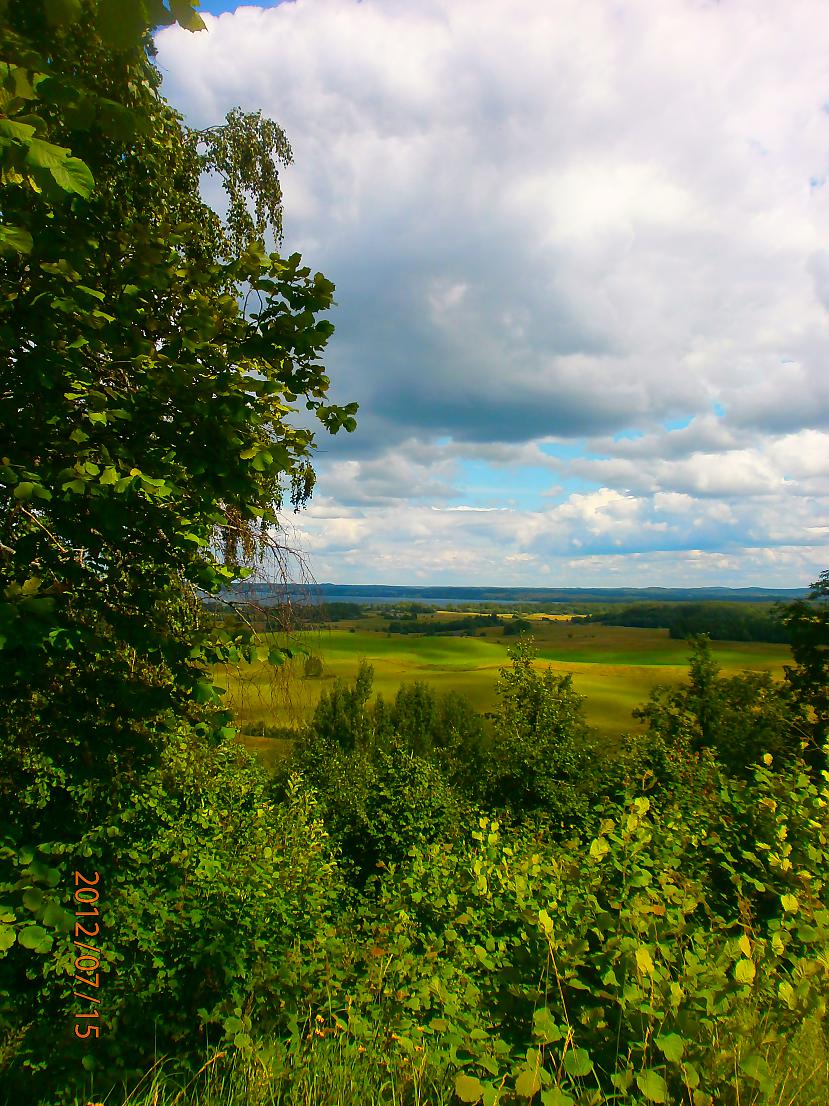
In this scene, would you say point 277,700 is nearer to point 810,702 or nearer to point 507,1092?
point 507,1092

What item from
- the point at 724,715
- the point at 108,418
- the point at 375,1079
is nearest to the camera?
the point at 375,1079

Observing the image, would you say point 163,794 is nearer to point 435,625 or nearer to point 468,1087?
point 468,1087

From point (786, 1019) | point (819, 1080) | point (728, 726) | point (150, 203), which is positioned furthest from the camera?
point (728, 726)

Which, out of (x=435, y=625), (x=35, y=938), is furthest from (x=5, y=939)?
(x=435, y=625)

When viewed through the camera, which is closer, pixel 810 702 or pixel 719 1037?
pixel 719 1037

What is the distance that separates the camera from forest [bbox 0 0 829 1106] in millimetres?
2844

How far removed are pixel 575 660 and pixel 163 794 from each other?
9391cm

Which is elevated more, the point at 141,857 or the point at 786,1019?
the point at 786,1019

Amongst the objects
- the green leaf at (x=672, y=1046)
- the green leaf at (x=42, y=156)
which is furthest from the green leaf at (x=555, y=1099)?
the green leaf at (x=42, y=156)

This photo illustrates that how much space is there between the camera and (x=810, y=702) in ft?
85.1

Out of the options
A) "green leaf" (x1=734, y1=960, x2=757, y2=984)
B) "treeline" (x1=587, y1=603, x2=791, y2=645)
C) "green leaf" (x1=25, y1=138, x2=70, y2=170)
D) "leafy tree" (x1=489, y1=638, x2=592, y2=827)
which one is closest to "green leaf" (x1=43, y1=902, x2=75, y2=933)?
"green leaf" (x1=734, y1=960, x2=757, y2=984)

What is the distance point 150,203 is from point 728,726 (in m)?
32.3

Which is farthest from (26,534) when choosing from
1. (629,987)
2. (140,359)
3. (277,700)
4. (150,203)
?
(629,987)

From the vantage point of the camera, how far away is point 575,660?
321 ft
